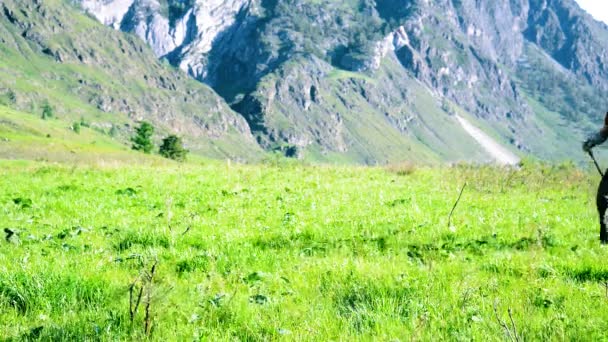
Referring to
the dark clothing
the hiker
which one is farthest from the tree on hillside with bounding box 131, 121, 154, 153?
the dark clothing

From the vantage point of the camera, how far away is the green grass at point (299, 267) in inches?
238

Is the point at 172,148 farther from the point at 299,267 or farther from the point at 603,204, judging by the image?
the point at 299,267

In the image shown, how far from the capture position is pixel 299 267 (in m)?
8.67

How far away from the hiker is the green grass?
0.43m

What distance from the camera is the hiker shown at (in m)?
10.9

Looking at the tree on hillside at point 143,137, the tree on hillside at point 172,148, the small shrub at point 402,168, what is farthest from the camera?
the tree on hillside at point 143,137

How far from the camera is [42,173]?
2783cm

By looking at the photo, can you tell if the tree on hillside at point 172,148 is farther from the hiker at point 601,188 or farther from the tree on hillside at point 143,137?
the hiker at point 601,188

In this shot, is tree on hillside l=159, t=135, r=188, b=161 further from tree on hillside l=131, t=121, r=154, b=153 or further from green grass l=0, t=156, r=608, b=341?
green grass l=0, t=156, r=608, b=341

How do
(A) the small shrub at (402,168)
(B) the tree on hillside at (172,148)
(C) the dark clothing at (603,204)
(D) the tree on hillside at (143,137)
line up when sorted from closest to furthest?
(C) the dark clothing at (603,204) < (A) the small shrub at (402,168) < (B) the tree on hillside at (172,148) < (D) the tree on hillside at (143,137)

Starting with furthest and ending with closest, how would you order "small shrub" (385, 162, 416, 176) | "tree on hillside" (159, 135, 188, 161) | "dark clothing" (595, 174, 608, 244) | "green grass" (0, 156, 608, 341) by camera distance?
"tree on hillside" (159, 135, 188, 161) < "small shrub" (385, 162, 416, 176) < "dark clothing" (595, 174, 608, 244) < "green grass" (0, 156, 608, 341)

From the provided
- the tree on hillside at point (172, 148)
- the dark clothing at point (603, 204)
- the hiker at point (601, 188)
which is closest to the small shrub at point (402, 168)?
the hiker at point (601, 188)

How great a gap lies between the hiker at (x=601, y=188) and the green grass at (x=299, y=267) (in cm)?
43

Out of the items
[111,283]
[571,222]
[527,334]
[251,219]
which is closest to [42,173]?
[251,219]
